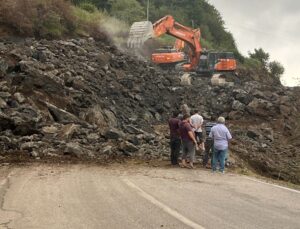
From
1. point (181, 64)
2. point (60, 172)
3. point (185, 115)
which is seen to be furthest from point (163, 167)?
point (181, 64)

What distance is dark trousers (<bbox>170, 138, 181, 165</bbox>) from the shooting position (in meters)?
15.6

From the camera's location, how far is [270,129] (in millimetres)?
27422

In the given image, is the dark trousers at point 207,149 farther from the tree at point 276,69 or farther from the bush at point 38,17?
the tree at point 276,69

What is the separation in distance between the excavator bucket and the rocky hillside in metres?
1.05

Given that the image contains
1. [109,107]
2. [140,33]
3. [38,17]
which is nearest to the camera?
[109,107]

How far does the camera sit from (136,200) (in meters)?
9.90

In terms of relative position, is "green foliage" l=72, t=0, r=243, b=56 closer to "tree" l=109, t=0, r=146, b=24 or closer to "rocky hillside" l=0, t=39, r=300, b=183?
"tree" l=109, t=0, r=146, b=24

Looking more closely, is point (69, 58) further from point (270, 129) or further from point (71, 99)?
point (270, 129)

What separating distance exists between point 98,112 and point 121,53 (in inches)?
470

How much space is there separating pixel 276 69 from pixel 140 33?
41686 millimetres

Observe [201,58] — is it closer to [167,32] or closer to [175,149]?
[167,32]

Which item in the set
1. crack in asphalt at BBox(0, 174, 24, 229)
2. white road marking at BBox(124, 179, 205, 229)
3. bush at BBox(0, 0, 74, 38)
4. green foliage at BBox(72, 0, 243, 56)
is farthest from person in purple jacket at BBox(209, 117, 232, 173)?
green foliage at BBox(72, 0, 243, 56)

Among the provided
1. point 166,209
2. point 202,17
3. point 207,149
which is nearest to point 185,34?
point 207,149

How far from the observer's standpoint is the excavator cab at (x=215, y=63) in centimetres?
3719
